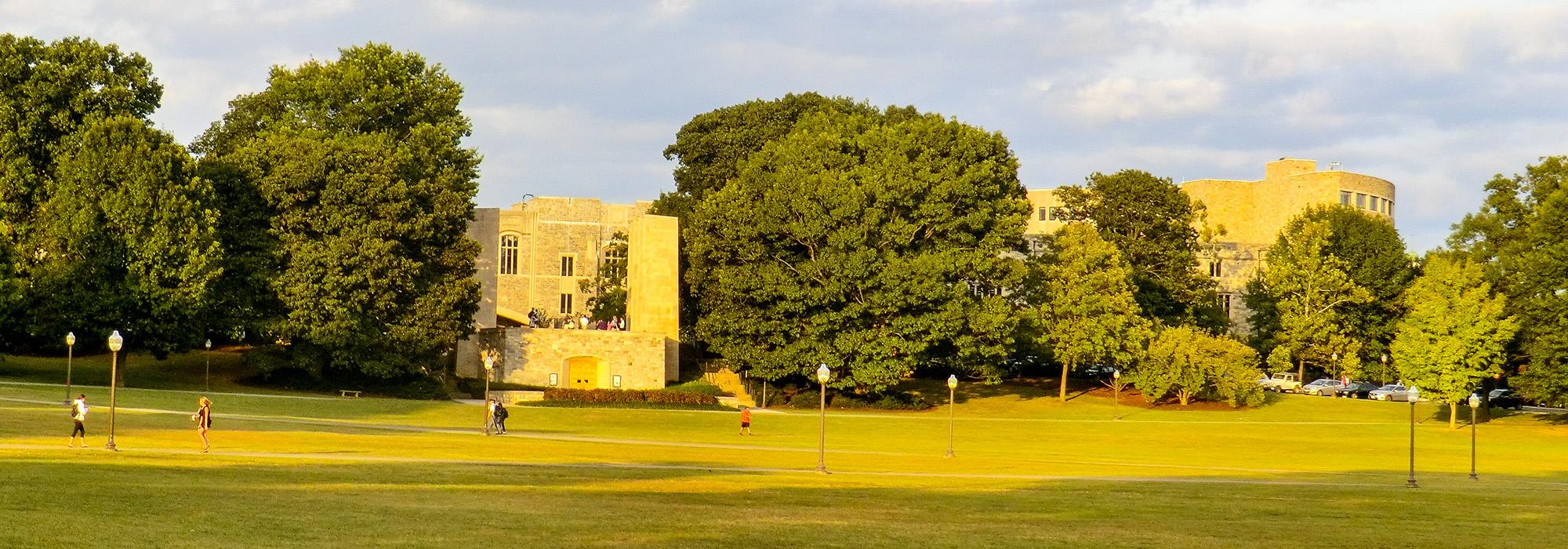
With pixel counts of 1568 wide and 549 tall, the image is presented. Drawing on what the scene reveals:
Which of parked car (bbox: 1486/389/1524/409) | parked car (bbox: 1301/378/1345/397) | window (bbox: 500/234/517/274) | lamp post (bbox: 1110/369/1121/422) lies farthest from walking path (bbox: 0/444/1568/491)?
window (bbox: 500/234/517/274)

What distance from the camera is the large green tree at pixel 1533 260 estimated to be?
66438 millimetres

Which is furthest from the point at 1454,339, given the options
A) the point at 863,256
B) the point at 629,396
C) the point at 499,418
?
the point at 499,418

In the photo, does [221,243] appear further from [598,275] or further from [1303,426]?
[1303,426]

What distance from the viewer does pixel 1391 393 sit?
7906cm

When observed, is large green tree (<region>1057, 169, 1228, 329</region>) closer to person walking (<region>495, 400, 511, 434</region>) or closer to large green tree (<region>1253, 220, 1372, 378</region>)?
large green tree (<region>1253, 220, 1372, 378</region>)

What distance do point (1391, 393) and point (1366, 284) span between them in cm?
776

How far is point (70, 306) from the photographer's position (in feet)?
184

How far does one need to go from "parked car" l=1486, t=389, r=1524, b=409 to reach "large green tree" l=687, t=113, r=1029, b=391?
2671cm

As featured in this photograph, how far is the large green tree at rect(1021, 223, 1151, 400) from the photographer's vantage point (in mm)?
73188

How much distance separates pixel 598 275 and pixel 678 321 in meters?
18.3

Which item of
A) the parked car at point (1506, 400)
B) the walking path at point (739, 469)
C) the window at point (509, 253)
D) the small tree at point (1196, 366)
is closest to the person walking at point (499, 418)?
the walking path at point (739, 469)

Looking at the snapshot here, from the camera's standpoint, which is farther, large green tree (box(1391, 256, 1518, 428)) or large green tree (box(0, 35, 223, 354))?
large green tree (box(1391, 256, 1518, 428))

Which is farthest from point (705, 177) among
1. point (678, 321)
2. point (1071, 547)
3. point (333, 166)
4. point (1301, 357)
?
point (1071, 547)

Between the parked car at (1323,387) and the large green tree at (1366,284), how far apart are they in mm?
1627
